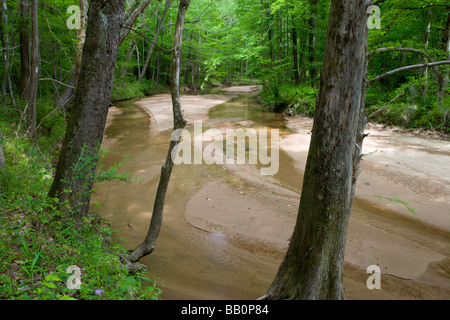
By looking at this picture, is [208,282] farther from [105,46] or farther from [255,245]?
[105,46]

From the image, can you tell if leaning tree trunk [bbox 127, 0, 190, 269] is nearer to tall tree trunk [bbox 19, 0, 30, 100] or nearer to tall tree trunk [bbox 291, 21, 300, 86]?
tall tree trunk [bbox 19, 0, 30, 100]

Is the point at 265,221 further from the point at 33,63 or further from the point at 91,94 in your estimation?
the point at 33,63

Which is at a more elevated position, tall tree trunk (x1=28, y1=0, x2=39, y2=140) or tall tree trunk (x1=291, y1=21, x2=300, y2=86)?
tall tree trunk (x1=291, y1=21, x2=300, y2=86)

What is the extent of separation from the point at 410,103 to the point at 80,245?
1426 centimetres

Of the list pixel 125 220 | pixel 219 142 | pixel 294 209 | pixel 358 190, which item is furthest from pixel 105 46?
pixel 219 142

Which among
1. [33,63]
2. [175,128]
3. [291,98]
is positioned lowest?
[175,128]

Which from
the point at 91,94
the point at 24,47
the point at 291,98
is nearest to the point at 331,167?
the point at 91,94

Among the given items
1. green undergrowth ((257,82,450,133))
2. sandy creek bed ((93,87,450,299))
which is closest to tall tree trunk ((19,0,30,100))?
sandy creek bed ((93,87,450,299))

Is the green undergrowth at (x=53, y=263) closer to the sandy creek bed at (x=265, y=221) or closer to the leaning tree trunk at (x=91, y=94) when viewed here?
the leaning tree trunk at (x=91, y=94)

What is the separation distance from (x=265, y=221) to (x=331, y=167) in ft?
11.4

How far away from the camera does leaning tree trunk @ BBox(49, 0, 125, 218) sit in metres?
3.79

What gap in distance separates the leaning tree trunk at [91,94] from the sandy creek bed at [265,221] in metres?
1.71

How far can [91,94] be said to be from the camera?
3.92 m

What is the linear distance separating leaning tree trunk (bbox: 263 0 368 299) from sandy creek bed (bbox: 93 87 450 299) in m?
1.01
